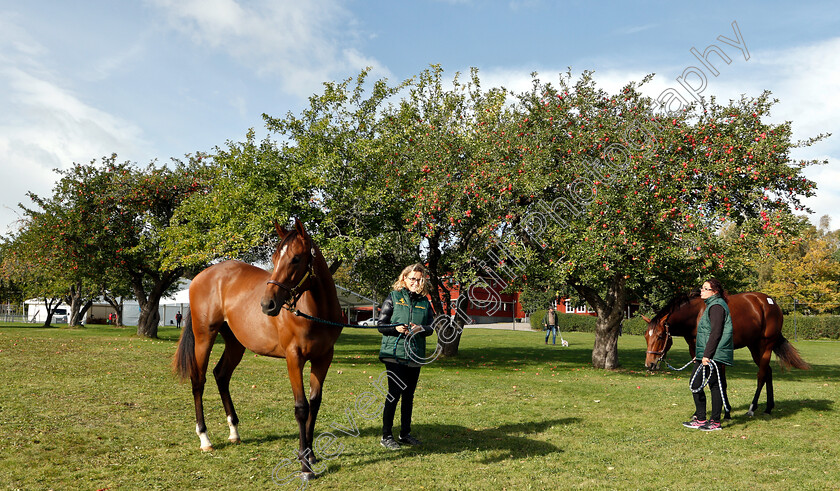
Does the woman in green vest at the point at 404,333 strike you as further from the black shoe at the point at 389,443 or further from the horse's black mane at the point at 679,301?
the horse's black mane at the point at 679,301

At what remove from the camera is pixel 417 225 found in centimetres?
1706

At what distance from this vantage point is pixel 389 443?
6.86 meters

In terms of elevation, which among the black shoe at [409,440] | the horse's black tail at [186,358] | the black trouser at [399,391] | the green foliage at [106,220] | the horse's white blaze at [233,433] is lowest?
the black shoe at [409,440]

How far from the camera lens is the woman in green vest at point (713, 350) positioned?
8.09m

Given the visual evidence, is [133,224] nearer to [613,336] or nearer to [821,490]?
[613,336]

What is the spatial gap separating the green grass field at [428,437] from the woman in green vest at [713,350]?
1.34 ft

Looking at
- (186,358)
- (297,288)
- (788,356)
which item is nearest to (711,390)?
(788,356)

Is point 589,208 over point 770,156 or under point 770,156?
under

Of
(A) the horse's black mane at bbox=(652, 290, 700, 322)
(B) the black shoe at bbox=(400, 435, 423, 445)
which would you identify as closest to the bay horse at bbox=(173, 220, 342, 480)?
(B) the black shoe at bbox=(400, 435, 423, 445)

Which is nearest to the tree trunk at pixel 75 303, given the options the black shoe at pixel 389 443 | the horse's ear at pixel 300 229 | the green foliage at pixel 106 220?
the green foliage at pixel 106 220

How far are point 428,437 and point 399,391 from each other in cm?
105

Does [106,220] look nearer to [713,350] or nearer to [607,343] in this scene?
[607,343]

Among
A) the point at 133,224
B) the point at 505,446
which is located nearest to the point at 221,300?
the point at 505,446

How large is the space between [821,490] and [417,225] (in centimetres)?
1267
